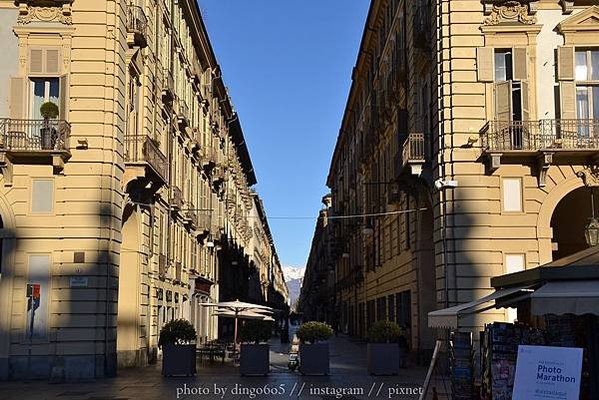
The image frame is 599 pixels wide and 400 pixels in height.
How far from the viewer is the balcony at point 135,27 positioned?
1066 inches

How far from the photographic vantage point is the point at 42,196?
2467 centimetres

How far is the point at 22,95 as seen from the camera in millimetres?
24734

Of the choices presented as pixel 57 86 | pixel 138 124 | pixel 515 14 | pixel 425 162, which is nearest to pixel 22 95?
pixel 57 86

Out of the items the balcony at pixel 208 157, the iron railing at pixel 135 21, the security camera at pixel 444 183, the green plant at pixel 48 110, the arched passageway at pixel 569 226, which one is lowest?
the arched passageway at pixel 569 226

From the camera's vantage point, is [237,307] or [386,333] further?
[237,307]

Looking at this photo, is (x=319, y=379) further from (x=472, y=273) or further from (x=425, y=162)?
(x=425, y=162)

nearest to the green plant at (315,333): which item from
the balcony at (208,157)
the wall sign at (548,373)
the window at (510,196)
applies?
the window at (510,196)

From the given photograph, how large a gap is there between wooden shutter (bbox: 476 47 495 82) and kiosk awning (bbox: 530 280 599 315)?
14.3 metres

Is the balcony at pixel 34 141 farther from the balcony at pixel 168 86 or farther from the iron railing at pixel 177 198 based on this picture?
the iron railing at pixel 177 198

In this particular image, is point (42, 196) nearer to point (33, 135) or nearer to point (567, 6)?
point (33, 135)

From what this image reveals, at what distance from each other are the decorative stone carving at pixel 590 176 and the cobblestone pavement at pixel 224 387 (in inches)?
295

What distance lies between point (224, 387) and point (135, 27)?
1207cm

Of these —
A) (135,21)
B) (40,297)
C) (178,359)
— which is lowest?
(178,359)

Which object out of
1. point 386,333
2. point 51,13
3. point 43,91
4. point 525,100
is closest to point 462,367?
point 386,333
